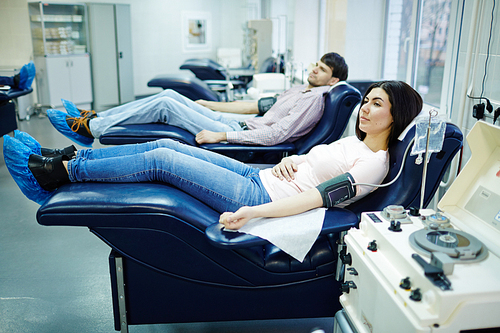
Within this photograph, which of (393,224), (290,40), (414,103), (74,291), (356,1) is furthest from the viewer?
(290,40)

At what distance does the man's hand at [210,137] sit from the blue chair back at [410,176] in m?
1.35

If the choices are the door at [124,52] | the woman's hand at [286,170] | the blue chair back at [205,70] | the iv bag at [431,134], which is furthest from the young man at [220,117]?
the door at [124,52]

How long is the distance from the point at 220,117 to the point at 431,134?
2.21m

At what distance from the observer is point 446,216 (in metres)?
1.33

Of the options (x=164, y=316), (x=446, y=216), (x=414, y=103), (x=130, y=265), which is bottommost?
(x=164, y=316)

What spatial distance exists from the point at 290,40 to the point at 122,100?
11.1 feet

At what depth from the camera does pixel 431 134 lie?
1373 millimetres

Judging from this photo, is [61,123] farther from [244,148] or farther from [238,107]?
[238,107]

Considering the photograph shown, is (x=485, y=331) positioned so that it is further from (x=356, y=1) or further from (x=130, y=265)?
(x=356, y=1)

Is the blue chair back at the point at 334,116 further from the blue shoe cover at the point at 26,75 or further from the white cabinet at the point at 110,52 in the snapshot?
the white cabinet at the point at 110,52

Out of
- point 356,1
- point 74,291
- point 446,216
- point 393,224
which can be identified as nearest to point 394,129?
point 446,216

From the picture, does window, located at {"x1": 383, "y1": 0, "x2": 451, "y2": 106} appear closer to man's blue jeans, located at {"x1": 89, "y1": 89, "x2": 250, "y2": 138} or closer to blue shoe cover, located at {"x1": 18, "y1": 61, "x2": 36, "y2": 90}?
man's blue jeans, located at {"x1": 89, "y1": 89, "x2": 250, "y2": 138}

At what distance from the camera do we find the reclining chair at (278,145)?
2.69 m

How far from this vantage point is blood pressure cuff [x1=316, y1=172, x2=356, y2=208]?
160cm
